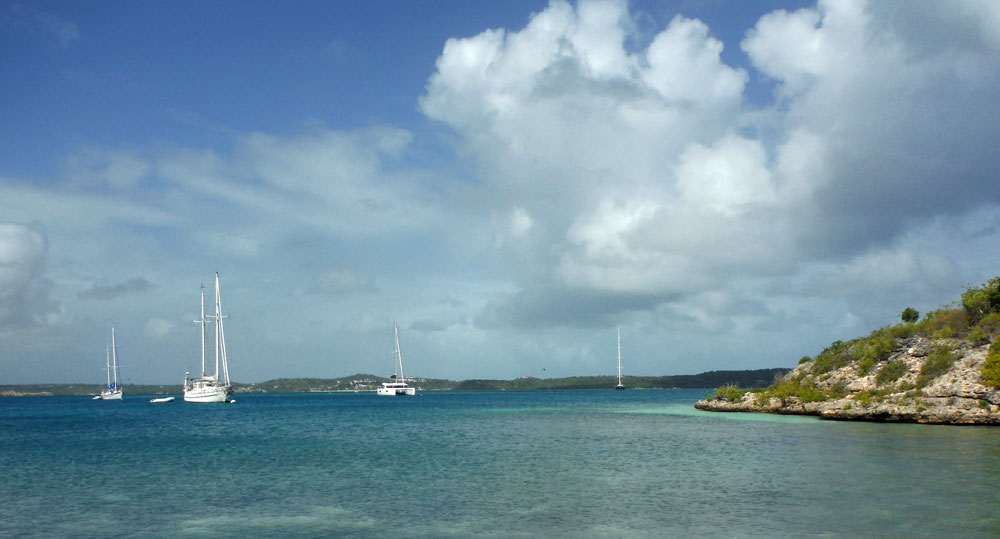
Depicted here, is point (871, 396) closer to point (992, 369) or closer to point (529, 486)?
point (992, 369)

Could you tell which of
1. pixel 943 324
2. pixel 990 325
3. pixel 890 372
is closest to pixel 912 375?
pixel 890 372

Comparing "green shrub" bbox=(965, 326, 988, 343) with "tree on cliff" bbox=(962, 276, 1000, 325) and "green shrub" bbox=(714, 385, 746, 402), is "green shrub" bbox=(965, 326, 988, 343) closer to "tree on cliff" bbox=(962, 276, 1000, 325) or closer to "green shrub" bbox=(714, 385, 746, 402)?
"tree on cliff" bbox=(962, 276, 1000, 325)

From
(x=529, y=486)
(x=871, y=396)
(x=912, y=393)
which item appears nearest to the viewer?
(x=529, y=486)

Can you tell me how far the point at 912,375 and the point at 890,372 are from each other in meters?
2.72

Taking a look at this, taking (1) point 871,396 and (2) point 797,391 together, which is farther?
(2) point 797,391

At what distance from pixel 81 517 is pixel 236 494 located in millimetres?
5592

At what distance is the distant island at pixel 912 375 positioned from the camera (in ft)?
169

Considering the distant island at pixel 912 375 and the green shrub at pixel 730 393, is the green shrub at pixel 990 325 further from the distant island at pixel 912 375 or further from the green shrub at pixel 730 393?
the green shrub at pixel 730 393

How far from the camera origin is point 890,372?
2447 inches

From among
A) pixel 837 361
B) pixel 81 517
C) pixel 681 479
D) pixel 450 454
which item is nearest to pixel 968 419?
pixel 837 361

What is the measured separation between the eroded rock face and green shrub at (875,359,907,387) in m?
0.34

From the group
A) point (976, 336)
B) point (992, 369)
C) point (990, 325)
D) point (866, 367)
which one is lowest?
point (866, 367)

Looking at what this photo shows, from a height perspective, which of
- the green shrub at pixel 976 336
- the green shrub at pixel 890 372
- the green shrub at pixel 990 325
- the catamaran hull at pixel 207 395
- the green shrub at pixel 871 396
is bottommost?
the catamaran hull at pixel 207 395

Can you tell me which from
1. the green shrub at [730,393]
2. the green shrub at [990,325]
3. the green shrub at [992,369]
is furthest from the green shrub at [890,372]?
the green shrub at [730,393]
